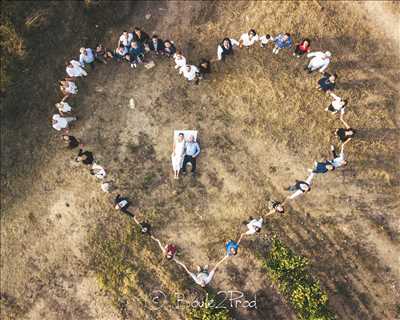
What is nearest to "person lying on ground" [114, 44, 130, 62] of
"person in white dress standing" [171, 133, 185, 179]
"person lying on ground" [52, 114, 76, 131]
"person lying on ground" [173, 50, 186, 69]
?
"person lying on ground" [173, 50, 186, 69]

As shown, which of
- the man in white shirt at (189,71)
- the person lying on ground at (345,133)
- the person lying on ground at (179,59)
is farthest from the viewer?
the man in white shirt at (189,71)

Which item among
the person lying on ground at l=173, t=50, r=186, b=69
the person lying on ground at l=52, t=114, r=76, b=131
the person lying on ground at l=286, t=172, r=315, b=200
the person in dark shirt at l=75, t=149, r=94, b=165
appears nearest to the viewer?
the person lying on ground at l=286, t=172, r=315, b=200

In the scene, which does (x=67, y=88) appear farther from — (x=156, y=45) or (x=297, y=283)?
(x=297, y=283)

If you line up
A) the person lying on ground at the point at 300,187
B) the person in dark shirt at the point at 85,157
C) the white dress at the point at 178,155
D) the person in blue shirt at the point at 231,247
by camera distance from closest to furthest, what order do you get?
the person lying on ground at the point at 300,187
the person in blue shirt at the point at 231,247
the white dress at the point at 178,155
the person in dark shirt at the point at 85,157

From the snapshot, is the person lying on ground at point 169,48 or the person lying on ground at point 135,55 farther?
the person lying on ground at point 135,55

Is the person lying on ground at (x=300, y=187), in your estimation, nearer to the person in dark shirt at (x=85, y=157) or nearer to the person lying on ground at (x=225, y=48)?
the person lying on ground at (x=225, y=48)

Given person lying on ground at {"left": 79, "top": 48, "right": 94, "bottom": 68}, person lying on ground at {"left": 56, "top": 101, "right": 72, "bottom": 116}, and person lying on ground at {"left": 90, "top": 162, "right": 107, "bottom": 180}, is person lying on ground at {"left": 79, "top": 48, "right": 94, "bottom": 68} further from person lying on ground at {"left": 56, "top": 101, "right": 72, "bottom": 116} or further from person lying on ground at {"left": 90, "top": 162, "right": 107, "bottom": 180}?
person lying on ground at {"left": 90, "top": 162, "right": 107, "bottom": 180}

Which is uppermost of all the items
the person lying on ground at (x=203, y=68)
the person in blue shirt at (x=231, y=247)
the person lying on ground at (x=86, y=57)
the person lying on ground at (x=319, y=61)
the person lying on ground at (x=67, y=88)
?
the person lying on ground at (x=319, y=61)

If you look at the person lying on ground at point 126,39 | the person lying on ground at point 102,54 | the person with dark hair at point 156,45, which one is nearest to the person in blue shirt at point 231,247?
the person with dark hair at point 156,45
